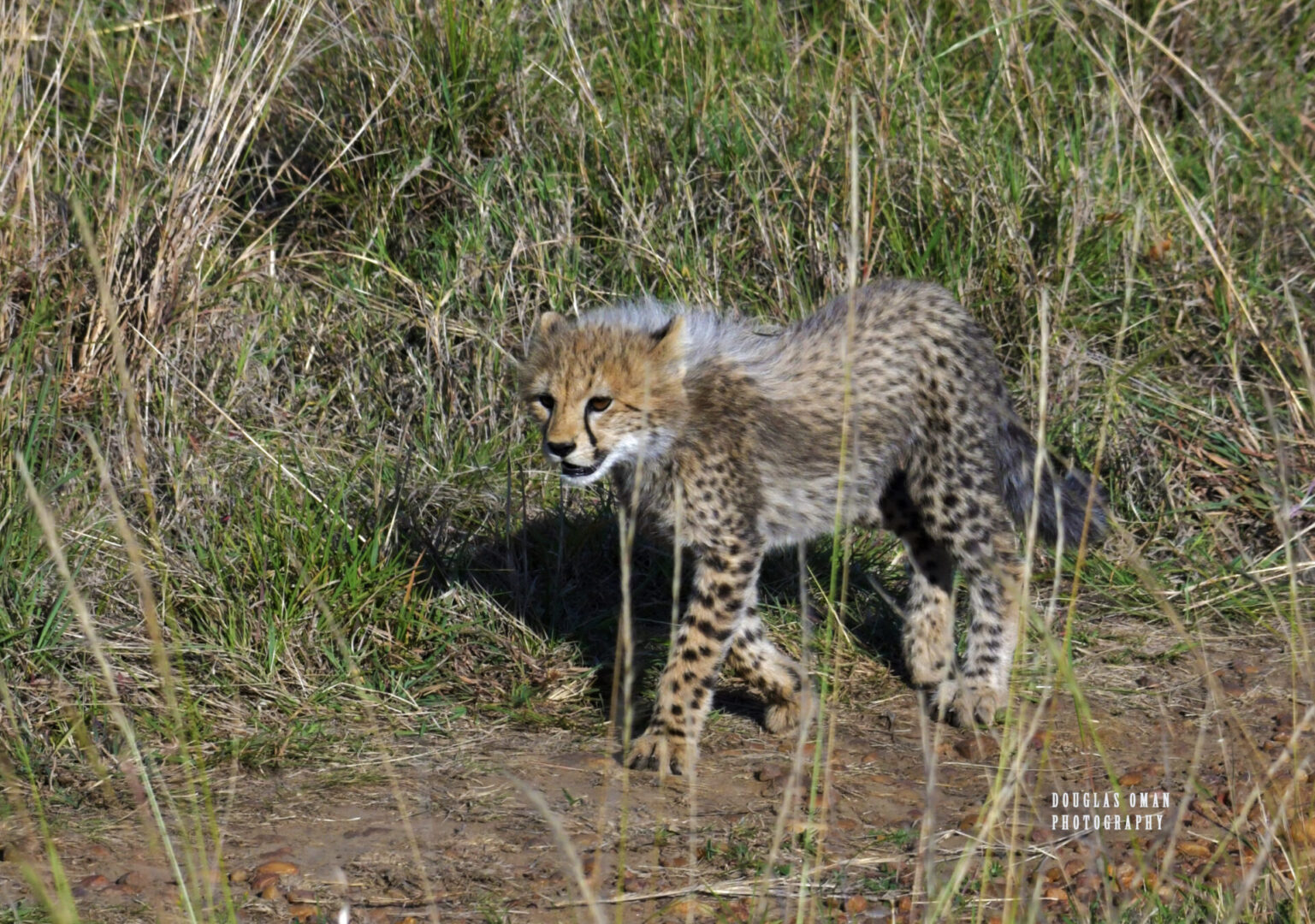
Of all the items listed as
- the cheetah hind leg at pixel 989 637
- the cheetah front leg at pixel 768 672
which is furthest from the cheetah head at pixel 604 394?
the cheetah hind leg at pixel 989 637

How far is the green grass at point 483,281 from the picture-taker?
3.85 m

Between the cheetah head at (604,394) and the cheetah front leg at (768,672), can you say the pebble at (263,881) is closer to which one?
the cheetah head at (604,394)

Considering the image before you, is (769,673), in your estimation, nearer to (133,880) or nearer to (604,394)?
(604,394)

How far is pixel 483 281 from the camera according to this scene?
5020 mm

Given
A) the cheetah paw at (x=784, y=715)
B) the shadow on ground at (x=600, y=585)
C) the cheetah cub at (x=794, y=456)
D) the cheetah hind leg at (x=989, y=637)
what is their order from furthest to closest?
the shadow on ground at (x=600, y=585) < the cheetah hind leg at (x=989, y=637) < the cheetah paw at (x=784, y=715) < the cheetah cub at (x=794, y=456)

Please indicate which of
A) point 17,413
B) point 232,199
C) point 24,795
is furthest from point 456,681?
point 232,199

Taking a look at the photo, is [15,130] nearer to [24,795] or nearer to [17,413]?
[17,413]

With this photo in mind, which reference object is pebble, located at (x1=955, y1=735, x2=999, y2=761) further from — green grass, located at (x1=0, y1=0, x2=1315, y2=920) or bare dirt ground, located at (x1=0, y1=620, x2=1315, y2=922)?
green grass, located at (x1=0, y1=0, x2=1315, y2=920)

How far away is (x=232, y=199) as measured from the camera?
15.8 ft

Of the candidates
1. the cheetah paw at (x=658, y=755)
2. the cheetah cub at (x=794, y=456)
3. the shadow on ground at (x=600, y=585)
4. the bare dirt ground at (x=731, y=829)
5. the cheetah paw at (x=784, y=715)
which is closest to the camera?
the bare dirt ground at (x=731, y=829)

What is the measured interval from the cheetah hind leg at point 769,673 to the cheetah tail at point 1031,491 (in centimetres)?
78

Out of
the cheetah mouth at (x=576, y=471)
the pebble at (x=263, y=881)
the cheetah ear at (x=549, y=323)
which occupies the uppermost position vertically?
the cheetah ear at (x=549, y=323)

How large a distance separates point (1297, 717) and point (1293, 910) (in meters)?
1.22

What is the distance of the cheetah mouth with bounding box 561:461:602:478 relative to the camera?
353cm
